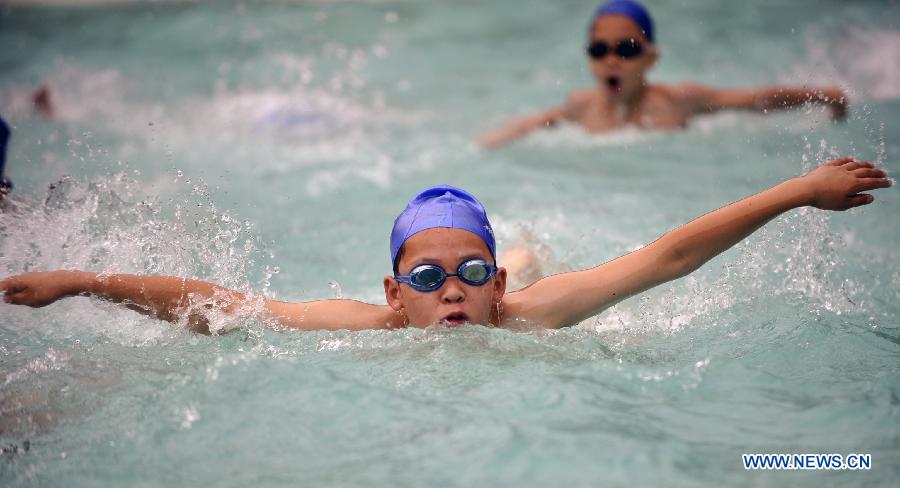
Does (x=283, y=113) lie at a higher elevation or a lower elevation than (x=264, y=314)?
higher

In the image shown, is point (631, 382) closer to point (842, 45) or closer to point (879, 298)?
point (879, 298)

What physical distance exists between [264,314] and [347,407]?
0.69 metres

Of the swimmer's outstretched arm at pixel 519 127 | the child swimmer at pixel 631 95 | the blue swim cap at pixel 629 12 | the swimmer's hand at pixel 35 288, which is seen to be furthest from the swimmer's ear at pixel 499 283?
the swimmer's outstretched arm at pixel 519 127

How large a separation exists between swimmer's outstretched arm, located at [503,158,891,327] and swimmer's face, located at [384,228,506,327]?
27 cm

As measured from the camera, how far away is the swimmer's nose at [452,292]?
11.5 ft

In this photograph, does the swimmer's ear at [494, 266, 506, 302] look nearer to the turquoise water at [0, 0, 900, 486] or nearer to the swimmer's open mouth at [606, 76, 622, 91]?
the turquoise water at [0, 0, 900, 486]

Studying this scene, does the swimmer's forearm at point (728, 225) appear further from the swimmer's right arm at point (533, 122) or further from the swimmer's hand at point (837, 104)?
the swimmer's right arm at point (533, 122)

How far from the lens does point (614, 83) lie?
25.4 ft

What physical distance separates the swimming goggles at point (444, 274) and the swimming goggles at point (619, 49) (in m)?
4.22

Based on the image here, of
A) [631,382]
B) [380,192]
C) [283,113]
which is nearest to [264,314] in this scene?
[631,382]

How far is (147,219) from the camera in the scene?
437 cm


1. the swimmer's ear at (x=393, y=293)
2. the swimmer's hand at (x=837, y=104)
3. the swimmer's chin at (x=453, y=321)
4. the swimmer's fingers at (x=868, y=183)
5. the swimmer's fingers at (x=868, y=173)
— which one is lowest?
the swimmer's chin at (x=453, y=321)

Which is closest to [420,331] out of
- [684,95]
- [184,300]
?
[184,300]

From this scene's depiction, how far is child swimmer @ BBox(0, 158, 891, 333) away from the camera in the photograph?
134 inches
